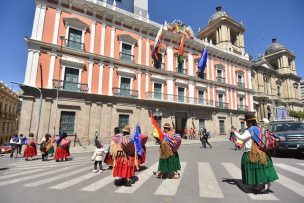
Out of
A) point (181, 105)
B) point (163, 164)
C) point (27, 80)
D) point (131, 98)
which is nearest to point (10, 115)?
point (27, 80)

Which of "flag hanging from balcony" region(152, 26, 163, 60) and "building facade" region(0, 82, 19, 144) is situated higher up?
"flag hanging from balcony" region(152, 26, 163, 60)

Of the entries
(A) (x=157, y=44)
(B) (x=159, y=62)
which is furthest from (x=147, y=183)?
(B) (x=159, y=62)

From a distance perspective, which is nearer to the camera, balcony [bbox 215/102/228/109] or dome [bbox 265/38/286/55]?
balcony [bbox 215/102/228/109]

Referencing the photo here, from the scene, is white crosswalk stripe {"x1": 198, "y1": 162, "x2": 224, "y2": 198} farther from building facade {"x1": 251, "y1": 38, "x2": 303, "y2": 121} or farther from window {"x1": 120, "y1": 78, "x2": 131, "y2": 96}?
building facade {"x1": 251, "y1": 38, "x2": 303, "y2": 121}

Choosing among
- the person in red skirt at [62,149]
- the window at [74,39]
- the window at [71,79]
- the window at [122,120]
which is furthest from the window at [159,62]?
the person in red skirt at [62,149]

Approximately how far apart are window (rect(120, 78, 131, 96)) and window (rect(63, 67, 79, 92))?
14.4ft

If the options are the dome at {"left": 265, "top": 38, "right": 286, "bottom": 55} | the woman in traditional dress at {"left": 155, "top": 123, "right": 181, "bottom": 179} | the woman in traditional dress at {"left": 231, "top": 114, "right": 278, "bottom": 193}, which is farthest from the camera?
the dome at {"left": 265, "top": 38, "right": 286, "bottom": 55}

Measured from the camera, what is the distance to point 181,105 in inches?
895

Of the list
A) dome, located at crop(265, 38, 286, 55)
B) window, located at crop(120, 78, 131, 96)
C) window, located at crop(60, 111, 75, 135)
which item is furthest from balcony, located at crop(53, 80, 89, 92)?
dome, located at crop(265, 38, 286, 55)

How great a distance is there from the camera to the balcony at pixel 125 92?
18.8 metres

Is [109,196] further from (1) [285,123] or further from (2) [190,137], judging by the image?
(2) [190,137]

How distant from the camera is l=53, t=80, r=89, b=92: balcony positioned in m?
16.1

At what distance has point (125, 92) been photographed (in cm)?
1948

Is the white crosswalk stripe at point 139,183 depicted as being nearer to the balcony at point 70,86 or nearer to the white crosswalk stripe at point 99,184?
the white crosswalk stripe at point 99,184
